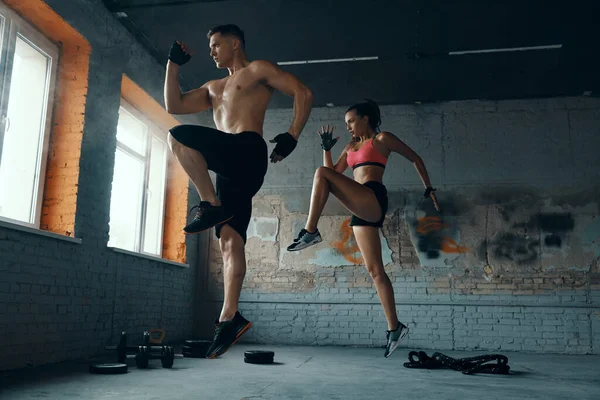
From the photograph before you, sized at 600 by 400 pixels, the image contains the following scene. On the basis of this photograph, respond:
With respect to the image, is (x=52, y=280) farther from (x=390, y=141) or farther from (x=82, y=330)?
(x=390, y=141)

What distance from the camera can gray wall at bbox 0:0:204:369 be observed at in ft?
13.5

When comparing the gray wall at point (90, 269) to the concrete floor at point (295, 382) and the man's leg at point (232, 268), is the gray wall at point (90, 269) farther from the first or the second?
the man's leg at point (232, 268)

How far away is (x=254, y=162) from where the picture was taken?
8.25ft

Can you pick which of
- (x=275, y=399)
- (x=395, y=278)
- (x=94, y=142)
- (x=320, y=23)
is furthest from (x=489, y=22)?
(x=275, y=399)

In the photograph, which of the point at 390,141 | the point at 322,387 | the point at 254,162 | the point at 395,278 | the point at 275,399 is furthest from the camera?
the point at 395,278

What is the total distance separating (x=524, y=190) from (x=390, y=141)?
3747mm

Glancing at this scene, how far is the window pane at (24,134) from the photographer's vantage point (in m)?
4.38

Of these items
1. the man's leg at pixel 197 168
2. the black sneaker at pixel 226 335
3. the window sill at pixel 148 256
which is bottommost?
the black sneaker at pixel 226 335

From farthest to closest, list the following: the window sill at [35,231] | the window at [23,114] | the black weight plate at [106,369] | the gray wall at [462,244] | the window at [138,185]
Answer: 1. the gray wall at [462,244]
2. the window at [138,185]
3. the window at [23,114]
4. the window sill at [35,231]
5. the black weight plate at [106,369]

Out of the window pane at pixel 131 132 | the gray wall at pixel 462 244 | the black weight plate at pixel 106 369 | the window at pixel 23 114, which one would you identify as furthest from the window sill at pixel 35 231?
the gray wall at pixel 462 244

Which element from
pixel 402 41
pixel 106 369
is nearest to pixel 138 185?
pixel 106 369

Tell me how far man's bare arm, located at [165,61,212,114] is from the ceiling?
9.85ft

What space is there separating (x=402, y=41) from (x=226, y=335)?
468 cm

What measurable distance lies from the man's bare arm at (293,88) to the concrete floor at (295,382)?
1504mm
